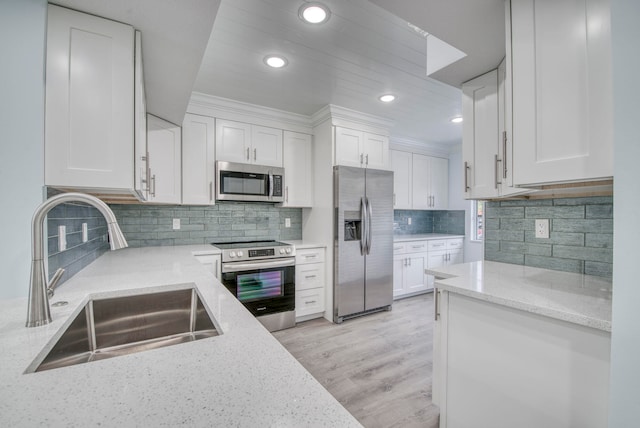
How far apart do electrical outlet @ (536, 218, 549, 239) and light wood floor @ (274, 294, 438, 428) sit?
1257mm

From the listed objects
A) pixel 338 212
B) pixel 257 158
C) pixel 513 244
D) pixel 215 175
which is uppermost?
pixel 257 158

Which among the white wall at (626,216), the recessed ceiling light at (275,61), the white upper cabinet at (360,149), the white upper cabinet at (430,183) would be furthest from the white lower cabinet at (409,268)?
the white wall at (626,216)

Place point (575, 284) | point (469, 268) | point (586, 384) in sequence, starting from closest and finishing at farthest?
point (586, 384)
point (575, 284)
point (469, 268)

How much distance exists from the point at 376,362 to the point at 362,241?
1.31 metres

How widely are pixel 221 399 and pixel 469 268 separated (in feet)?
5.33

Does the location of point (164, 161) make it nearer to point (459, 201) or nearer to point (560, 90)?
point (560, 90)

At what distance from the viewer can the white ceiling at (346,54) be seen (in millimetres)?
1353

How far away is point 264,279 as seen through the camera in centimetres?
284

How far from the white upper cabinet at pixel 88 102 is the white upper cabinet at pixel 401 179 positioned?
11.9ft

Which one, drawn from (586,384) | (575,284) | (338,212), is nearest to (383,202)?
(338,212)

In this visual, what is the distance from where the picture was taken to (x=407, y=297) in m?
4.12

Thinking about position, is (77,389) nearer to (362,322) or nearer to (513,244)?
(513,244)

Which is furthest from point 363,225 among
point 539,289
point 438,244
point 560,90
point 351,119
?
point 560,90

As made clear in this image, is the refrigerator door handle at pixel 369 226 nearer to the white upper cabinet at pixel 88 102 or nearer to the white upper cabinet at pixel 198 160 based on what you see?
the white upper cabinet at pixel 198 160
